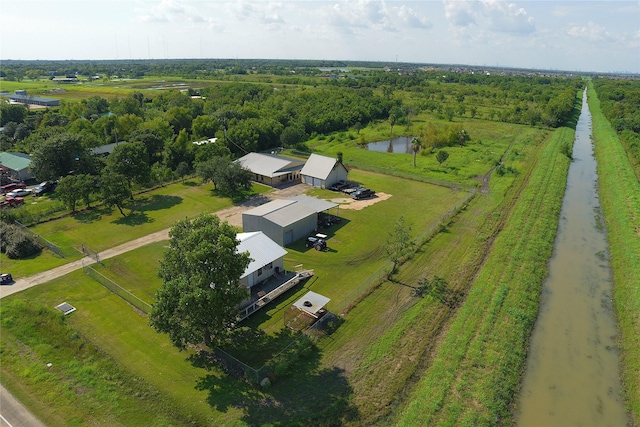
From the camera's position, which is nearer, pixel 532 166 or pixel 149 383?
pixel 149 383

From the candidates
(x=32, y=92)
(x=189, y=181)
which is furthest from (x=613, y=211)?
(x=32, y=92)

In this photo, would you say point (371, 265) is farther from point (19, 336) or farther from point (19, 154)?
point (19, 154)

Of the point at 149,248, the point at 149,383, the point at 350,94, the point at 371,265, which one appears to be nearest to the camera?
the point at 149,383

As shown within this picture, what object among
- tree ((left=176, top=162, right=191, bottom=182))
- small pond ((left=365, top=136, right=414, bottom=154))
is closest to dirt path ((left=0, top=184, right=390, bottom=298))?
tree ((left=176, top=162, right=191, bottom=182))

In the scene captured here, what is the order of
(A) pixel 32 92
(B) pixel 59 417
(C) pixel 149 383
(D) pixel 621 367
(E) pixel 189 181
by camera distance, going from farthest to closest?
(A) pixel 32 92
(E) pixel 189 181
(D) pixel 621 367
(C) pixel 149 383
(B) pixel 59 417

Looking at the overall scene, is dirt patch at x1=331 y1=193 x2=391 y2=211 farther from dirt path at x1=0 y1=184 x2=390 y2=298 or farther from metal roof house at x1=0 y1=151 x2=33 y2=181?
metal roof house at x1=0 y1=151 x2=33 y2=181

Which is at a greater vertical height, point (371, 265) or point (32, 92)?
point (32, 92)
